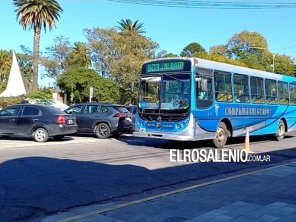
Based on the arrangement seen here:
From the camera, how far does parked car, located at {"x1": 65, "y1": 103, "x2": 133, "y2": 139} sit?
66.4ft

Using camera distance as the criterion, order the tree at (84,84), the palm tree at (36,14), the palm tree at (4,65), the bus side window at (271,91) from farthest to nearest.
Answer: the palm tree at (4,65) < the tree at (84,84) < the palm tree at (36,14) < the bus side window at (271,91)

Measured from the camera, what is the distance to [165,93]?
1521cm

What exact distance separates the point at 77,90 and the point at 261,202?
49035 millimetres

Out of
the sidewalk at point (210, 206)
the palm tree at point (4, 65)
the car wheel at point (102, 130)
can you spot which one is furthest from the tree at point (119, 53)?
the sidewalk at point (210, 206)

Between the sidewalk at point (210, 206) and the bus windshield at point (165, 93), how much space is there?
6.05 m

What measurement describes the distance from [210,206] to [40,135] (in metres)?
11.8

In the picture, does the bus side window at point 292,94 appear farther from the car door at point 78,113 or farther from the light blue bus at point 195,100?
the car door at point 78,113

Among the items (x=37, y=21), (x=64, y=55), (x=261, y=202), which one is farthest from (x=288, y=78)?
(x=64, y=55)

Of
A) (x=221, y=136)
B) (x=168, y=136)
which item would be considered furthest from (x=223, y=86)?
(x=168, y=136)

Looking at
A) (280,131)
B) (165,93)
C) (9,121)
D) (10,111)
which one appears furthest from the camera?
(280,131)

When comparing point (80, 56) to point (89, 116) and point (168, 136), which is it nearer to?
point (89, 116)

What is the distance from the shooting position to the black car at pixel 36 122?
57.6ft

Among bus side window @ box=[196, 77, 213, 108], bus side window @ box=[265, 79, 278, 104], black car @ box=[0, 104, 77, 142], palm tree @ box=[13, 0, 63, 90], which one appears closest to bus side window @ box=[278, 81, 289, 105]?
bus side window @ box=[265, 79, 278, 104]

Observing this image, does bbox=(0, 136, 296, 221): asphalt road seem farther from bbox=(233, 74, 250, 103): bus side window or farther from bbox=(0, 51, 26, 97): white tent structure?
bbox=(0, 51, 26, 97): white tent structure
